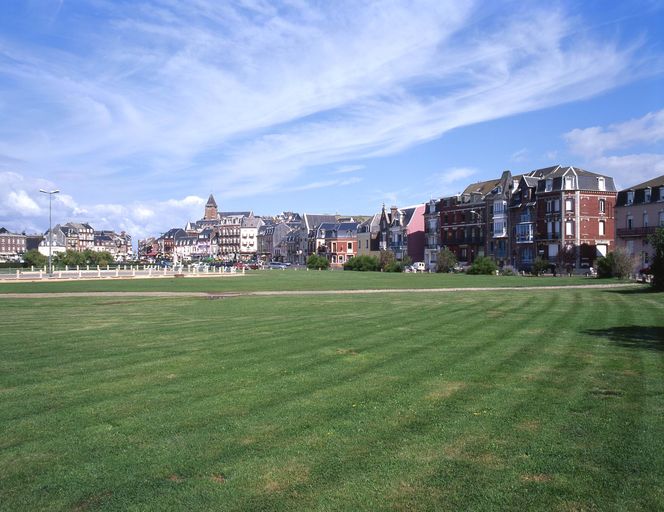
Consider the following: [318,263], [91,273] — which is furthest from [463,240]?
[91,273]

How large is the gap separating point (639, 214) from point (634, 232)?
7.64 ft

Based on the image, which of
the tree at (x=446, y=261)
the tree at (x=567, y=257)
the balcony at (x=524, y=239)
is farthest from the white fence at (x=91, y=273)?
the tree at (x=567, y=257)

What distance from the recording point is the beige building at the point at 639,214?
68.7m

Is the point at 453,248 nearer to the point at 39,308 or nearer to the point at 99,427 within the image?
the point at 39,308

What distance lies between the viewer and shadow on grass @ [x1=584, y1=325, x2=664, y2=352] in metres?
15.2

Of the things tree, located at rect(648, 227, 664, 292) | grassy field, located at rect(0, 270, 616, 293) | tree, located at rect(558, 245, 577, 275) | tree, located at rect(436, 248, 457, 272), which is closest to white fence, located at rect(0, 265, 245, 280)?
grassy field, located at rect(0, 270, 616, 293)

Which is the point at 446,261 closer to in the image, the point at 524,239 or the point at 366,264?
the point at 524,239

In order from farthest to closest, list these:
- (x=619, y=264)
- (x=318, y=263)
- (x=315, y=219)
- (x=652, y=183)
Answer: (x=315, y=219) < (x=318, y=263) < (x=652, y=183) < (x=619, y=264)

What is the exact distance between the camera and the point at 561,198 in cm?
7981

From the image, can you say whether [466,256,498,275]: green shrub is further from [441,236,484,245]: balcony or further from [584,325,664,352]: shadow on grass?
[584,325,664,352]: shadow on grass

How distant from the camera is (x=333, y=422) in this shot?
28.1ft

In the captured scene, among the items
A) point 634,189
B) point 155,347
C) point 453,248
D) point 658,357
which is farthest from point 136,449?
point 453,248

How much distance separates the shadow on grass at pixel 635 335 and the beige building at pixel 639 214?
5386cm

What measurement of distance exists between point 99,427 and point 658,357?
11.7 meters
